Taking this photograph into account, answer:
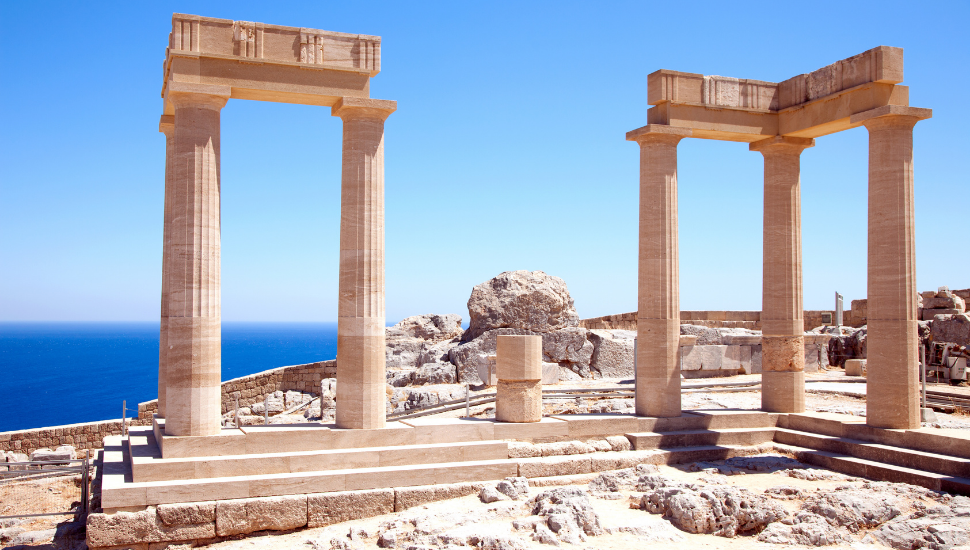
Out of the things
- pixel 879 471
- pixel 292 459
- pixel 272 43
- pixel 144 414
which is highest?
pixel 272 43

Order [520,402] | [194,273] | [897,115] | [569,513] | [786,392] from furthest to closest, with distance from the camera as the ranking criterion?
[786,392] → [520,402] → [897,115] → [194,273] → [569,513]

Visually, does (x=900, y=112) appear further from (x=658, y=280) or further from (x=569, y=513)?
(x=569, y=513)

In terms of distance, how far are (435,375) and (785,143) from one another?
12374mm

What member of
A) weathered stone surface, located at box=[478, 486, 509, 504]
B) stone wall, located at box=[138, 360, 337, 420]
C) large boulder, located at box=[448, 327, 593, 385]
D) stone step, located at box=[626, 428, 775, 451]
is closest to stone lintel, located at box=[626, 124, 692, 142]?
stone step, located at box=[626, 428, 775, 451]

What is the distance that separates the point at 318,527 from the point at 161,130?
8.31 meters

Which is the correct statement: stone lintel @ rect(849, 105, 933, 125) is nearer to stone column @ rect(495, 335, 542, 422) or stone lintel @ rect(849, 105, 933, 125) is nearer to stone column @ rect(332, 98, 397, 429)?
stone column @ rect(495, 335, 542, 422)

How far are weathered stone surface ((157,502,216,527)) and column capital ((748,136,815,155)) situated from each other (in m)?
13.1

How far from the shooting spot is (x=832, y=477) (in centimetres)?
1224

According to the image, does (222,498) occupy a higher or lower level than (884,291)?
lower

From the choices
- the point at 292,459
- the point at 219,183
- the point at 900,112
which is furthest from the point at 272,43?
the point at 900,112

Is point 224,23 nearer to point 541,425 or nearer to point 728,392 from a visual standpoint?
point 541,425

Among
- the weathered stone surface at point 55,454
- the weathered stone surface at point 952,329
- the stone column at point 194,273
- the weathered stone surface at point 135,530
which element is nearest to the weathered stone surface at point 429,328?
the weathered stone surface at point 55,454

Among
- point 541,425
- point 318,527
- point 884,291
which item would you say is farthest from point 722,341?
point 318,527

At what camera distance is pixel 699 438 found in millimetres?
13969
